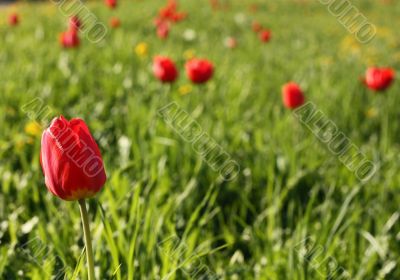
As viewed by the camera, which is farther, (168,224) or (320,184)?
(320,184)

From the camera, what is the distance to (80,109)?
101 inches

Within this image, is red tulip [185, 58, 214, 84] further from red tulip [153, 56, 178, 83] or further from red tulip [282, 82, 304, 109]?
red tulip [282, 82, 304, 109]

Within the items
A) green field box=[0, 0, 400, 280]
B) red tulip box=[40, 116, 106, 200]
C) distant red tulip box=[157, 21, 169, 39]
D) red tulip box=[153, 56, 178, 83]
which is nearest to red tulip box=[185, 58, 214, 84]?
red tulip box=[153, 56, 178, 83]

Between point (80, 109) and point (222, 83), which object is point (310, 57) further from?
point (80, 109)

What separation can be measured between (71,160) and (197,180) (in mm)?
1073

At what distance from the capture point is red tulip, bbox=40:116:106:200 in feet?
2.89

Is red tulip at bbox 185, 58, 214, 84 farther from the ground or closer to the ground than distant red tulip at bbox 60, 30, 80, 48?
closer to the ground

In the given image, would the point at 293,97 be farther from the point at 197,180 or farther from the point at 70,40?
the point at 70,40

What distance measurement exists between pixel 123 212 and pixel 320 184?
844 mm

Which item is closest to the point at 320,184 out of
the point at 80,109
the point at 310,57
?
the point at 80,109

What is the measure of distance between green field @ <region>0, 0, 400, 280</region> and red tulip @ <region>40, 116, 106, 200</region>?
6.1 inches

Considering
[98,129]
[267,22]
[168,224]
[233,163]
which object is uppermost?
[98,129]

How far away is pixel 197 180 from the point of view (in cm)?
194

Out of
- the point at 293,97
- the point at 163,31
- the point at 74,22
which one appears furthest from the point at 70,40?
the point at 293,97
